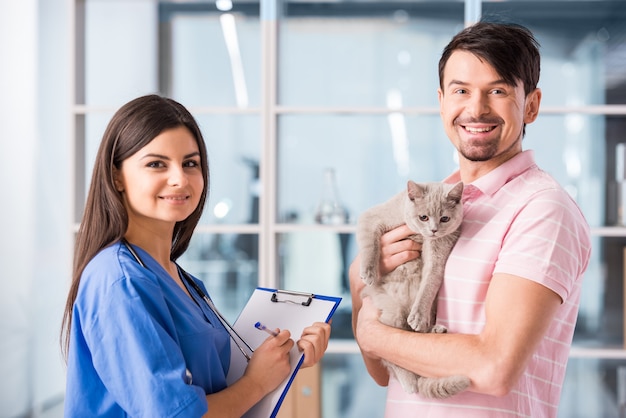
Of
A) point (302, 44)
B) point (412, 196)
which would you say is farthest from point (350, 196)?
point (412, 196)

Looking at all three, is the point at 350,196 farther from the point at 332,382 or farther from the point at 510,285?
the point at 510,285

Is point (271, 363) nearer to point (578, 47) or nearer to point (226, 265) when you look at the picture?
point (226, 265)

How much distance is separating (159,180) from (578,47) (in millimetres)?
2457

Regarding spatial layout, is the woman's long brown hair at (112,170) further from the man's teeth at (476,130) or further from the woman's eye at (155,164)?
the man's teeth at (476,130)

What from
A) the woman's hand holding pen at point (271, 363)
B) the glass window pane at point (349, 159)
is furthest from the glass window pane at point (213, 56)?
the woman's hand holding pen at point (271, 363)

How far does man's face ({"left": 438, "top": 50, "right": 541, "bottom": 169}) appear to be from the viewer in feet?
4.09

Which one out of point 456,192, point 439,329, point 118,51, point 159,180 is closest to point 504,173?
point 456,192

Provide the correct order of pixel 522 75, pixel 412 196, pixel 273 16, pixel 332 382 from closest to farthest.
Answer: pixel 522 75 < pixel 412 196 < pixel 273 16 < pixel 332 382

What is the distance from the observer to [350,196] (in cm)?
300

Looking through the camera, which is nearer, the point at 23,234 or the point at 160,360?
the point at 160,360

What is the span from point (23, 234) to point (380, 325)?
2376 mm

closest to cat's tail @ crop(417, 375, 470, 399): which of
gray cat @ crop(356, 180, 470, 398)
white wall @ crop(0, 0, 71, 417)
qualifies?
gray cat @ crop(356, 180, 470, 398)

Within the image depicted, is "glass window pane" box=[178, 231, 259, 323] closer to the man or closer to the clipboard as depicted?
the clipboard

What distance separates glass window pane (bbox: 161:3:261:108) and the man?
1720mm
